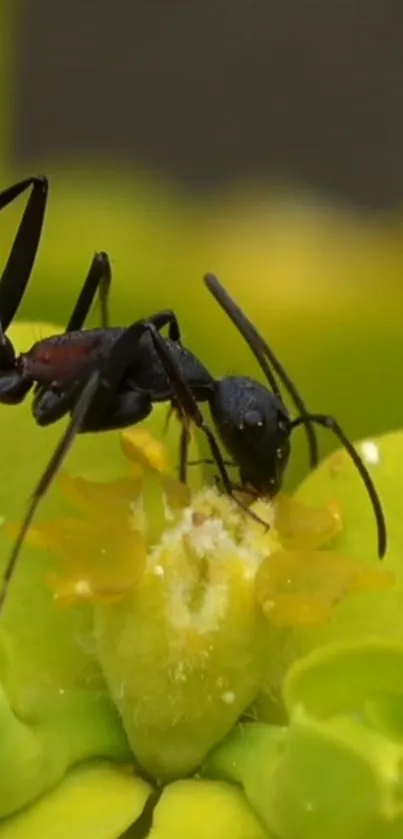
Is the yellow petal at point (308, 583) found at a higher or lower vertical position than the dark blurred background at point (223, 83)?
higher

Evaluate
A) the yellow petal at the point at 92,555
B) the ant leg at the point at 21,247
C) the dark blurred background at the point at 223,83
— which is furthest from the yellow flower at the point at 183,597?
the dark blurred background at the point at 223,83

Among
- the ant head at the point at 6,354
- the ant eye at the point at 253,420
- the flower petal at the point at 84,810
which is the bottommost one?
the flower petal at the point at 84,810

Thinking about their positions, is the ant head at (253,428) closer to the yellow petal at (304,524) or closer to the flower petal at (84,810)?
the yellow petal at (304,524)

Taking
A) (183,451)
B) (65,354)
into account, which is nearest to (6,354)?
(65,354)

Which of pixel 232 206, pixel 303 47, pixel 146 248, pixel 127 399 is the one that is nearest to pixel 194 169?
pixel 303 47

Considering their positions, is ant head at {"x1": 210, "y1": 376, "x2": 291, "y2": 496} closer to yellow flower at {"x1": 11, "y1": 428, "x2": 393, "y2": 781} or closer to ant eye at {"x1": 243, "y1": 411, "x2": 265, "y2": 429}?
ant eye at {"x1": 243, "y1": 411, "x2": 265, "y2": 429}

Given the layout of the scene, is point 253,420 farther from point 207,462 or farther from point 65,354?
point 65,354

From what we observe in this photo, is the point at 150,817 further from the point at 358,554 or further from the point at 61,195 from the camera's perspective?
the point at 61,195
